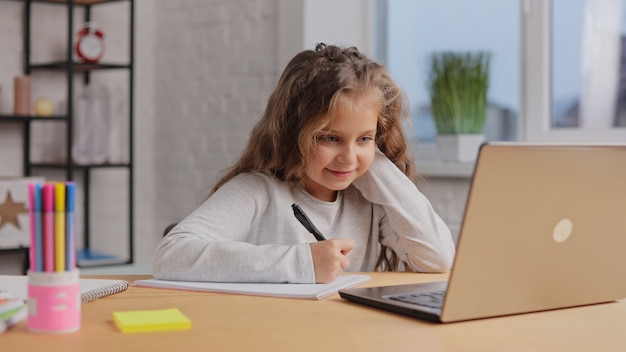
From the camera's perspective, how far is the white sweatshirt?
1.60 metres

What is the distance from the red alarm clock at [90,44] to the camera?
3.59 meters

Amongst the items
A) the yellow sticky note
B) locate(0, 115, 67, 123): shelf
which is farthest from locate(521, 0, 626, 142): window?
the yellow sticky note

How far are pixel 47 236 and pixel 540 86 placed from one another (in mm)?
2225

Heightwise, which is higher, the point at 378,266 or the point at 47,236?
the point at 47,236

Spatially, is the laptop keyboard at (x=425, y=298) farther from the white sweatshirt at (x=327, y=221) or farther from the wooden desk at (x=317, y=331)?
the white sweatshirt at (x=327, y=221)

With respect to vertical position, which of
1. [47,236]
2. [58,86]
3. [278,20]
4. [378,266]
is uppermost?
[278,20]

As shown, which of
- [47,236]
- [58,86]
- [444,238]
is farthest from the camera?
[58,86]

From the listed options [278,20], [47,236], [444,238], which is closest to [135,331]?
[47,236]

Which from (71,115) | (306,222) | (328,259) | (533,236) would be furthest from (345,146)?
(71,115)

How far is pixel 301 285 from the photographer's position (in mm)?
1431

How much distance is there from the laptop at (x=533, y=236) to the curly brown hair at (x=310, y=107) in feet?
1.74

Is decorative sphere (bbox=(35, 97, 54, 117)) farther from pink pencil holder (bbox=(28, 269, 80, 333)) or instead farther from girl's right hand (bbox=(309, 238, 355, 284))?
pink pencil holder (bbox=(28, 269, 80, 333))

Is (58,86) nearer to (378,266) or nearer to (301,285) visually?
(378,266)

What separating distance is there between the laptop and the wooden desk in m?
0.03
